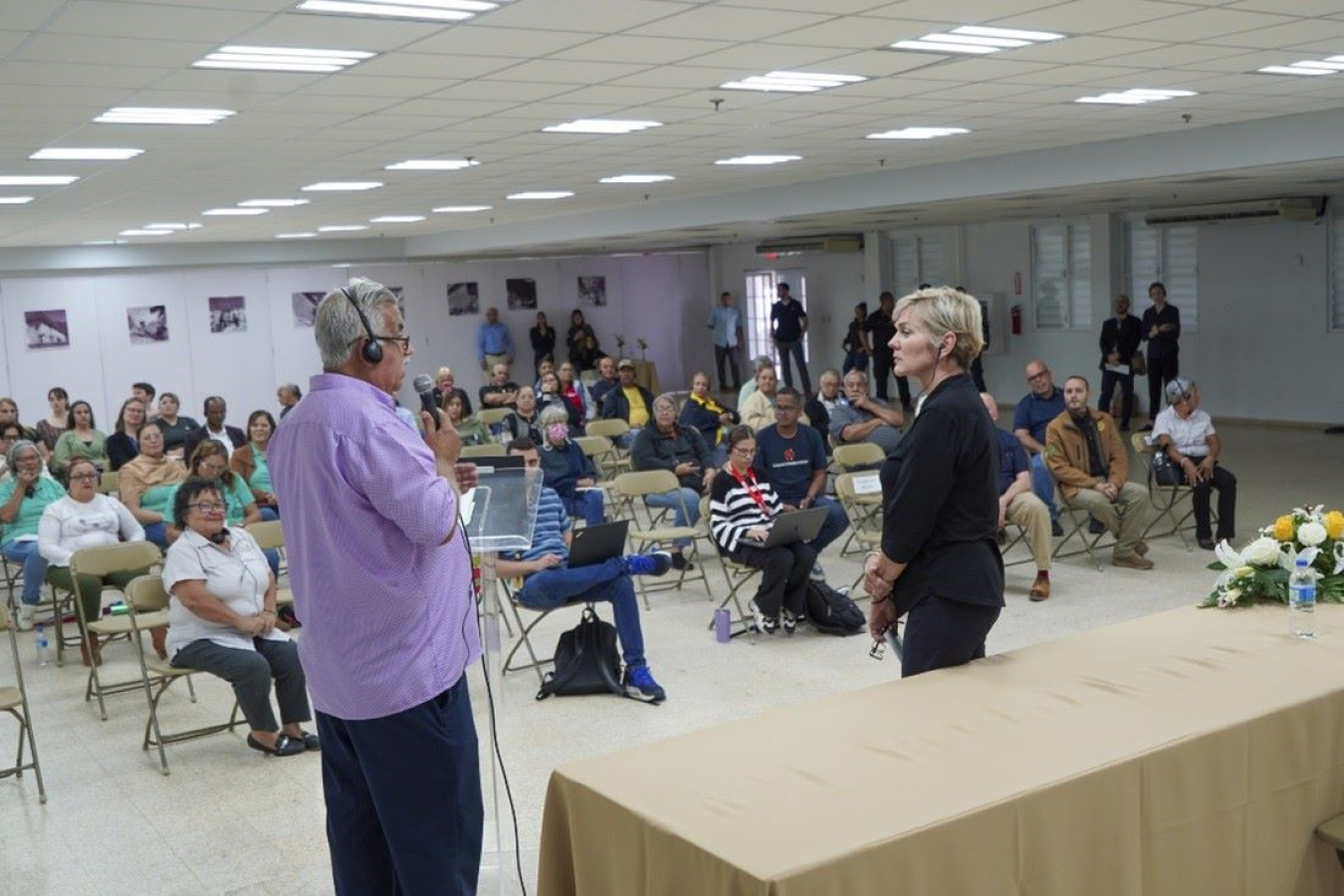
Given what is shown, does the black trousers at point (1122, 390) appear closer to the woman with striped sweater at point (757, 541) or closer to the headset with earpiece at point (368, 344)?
the woman with striped sweater at point (757, 541)

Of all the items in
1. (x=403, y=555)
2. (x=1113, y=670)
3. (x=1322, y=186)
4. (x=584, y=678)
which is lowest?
(x=584, y=678)

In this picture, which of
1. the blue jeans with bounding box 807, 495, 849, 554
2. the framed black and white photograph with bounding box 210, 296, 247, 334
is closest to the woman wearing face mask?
the blue jeans with bounding box 807, 495, 849, 554

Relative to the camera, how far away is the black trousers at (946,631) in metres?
3.41

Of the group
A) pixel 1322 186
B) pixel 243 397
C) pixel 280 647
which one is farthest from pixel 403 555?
pixel 243 397

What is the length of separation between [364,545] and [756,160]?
8792 mm

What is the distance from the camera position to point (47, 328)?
18.5 meters

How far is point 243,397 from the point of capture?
66.6 ft

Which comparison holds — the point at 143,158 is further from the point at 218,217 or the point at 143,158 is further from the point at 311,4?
the point at 218,217

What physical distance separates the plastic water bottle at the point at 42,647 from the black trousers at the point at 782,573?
4.20m

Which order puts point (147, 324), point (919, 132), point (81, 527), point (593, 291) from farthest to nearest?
point (593, 291)
point (147, 324)
point (919, 132)
point (81, 527)

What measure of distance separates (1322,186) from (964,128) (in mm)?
6416

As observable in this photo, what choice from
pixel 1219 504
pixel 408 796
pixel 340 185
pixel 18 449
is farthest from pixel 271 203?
pixel 408 796

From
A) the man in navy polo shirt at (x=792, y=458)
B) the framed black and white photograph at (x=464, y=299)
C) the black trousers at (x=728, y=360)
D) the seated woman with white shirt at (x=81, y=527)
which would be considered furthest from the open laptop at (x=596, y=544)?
the black trousers at (x=728, y=360)

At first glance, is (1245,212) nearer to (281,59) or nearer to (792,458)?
(792,458)
